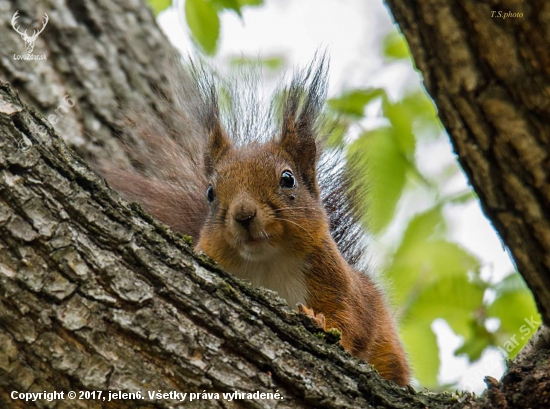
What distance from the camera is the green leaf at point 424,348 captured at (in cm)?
353

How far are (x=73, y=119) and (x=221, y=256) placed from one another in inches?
56.5

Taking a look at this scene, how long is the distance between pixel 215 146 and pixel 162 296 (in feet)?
6.32

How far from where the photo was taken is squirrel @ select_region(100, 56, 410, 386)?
3430 mm

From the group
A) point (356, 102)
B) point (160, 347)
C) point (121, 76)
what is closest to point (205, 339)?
point (160, 347)

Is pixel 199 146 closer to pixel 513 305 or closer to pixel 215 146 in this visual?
pixel 215 146

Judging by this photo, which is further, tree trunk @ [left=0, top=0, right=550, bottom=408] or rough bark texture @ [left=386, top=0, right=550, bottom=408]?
tree trunk @ [left=0, top=0, right=550, bottom=408]

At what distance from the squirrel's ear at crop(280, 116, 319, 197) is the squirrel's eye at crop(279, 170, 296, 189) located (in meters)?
0.20

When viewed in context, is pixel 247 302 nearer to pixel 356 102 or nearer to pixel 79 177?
pixel 79 177

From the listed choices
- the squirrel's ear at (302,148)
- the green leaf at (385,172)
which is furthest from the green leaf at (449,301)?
the squirrel's ear at (302,148)

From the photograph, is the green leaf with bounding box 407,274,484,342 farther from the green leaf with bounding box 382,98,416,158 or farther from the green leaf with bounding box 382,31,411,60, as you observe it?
the green leaf with bounding box 382,31,411,60

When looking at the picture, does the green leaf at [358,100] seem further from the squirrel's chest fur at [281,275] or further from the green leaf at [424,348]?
the green leaf at [424,348]

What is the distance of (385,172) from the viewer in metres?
3.37

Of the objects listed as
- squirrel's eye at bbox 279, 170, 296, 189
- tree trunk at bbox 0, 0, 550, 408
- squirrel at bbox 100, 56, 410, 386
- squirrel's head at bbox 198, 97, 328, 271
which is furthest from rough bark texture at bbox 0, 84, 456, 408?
squirrel's eye at bbox 279, 170, 296, 189

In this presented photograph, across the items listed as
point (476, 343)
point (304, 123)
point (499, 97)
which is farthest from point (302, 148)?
point (499, 97)
